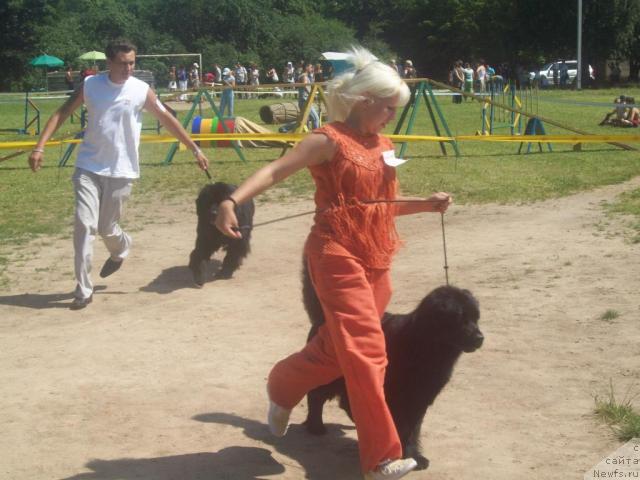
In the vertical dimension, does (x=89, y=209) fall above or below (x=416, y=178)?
above

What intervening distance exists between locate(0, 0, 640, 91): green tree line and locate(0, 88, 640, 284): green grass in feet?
129

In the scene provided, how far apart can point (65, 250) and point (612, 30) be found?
160 feet

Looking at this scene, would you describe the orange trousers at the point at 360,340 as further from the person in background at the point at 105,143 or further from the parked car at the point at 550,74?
the parked car at the point at 550,74

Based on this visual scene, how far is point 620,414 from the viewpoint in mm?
4699

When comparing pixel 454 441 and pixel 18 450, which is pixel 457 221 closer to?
pixel 454 441

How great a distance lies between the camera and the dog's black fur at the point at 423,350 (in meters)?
4.12

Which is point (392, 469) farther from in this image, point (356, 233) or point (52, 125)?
point (52, 125)

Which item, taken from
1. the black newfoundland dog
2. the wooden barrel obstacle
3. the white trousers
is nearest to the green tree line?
the wooden barrel obstacle

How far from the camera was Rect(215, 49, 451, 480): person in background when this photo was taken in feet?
12.4

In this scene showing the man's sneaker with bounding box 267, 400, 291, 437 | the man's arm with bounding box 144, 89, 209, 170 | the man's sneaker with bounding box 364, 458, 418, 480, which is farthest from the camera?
the man's arm with bounding box 144, 89, 209, 170

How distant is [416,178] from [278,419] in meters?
9.75

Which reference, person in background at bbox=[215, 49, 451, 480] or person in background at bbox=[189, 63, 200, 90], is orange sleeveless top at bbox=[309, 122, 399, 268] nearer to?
person in background at bbox=[215, 49, 451, 480]

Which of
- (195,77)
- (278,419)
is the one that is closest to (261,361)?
(278,419)

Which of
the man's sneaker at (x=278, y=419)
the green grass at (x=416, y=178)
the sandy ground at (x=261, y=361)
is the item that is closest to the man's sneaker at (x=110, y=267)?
the sandy ground at (x=261, y=361)
